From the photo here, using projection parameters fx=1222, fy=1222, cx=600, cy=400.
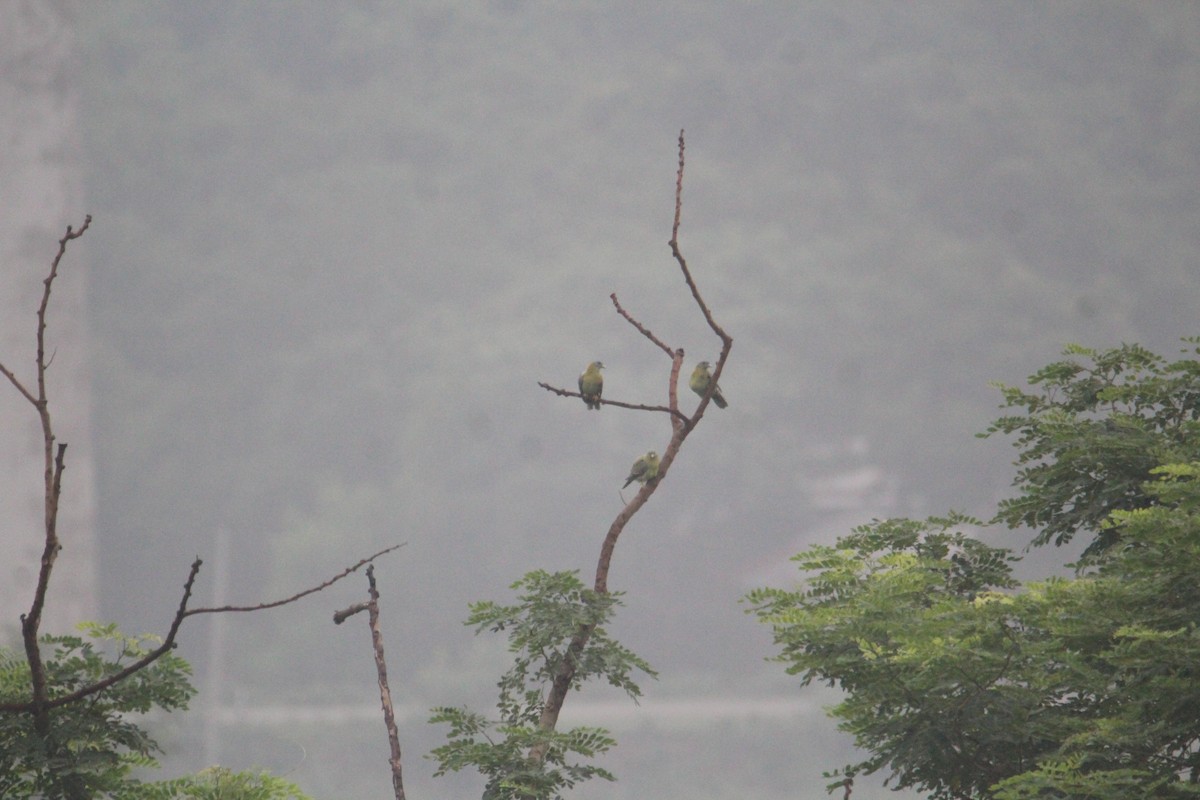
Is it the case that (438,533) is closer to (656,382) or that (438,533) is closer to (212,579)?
(212,579)

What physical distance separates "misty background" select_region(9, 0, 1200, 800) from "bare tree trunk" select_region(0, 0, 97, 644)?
3315 mm

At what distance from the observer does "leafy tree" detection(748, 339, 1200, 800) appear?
373cm

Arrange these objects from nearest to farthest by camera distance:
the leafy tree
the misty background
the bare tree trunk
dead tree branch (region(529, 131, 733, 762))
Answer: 1. the leafy tree
2. dead tree branch (region(529, 131, 733, 762))
3. the bare tree trunk
4. the misty background

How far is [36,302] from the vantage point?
Result: 122 feet

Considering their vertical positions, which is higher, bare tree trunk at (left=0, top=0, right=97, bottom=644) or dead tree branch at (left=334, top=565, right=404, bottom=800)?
bare tree trunk at (left=0, top=0, right=97, bottom=644)

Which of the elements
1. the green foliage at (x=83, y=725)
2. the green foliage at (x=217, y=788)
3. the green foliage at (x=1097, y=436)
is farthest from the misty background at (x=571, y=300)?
the green foliage at (x=83, y=725)

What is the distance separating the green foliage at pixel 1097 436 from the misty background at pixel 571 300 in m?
30.7

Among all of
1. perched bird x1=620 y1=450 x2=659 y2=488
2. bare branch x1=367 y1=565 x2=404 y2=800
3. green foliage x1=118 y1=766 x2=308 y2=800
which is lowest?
bare branch x1=367 y1=565 x2=404 y2=800

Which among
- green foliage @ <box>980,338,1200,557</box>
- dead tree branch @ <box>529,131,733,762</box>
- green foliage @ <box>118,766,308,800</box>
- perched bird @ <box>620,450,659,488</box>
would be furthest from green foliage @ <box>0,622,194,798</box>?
green foliage @ <box>980,338,1200,557</box>

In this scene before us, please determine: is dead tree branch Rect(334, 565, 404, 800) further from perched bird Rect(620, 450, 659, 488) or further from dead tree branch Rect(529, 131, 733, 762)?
perched bird Rect(620, 450, 659, 488)

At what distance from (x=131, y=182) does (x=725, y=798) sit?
56.6m

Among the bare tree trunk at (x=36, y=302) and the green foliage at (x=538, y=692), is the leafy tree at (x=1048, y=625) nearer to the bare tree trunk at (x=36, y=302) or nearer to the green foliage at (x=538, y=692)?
the green foliage at (x=538, y=692)

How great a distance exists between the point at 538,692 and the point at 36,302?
3689 centimetres

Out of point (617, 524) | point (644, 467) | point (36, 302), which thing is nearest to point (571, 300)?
point (36, 302)
